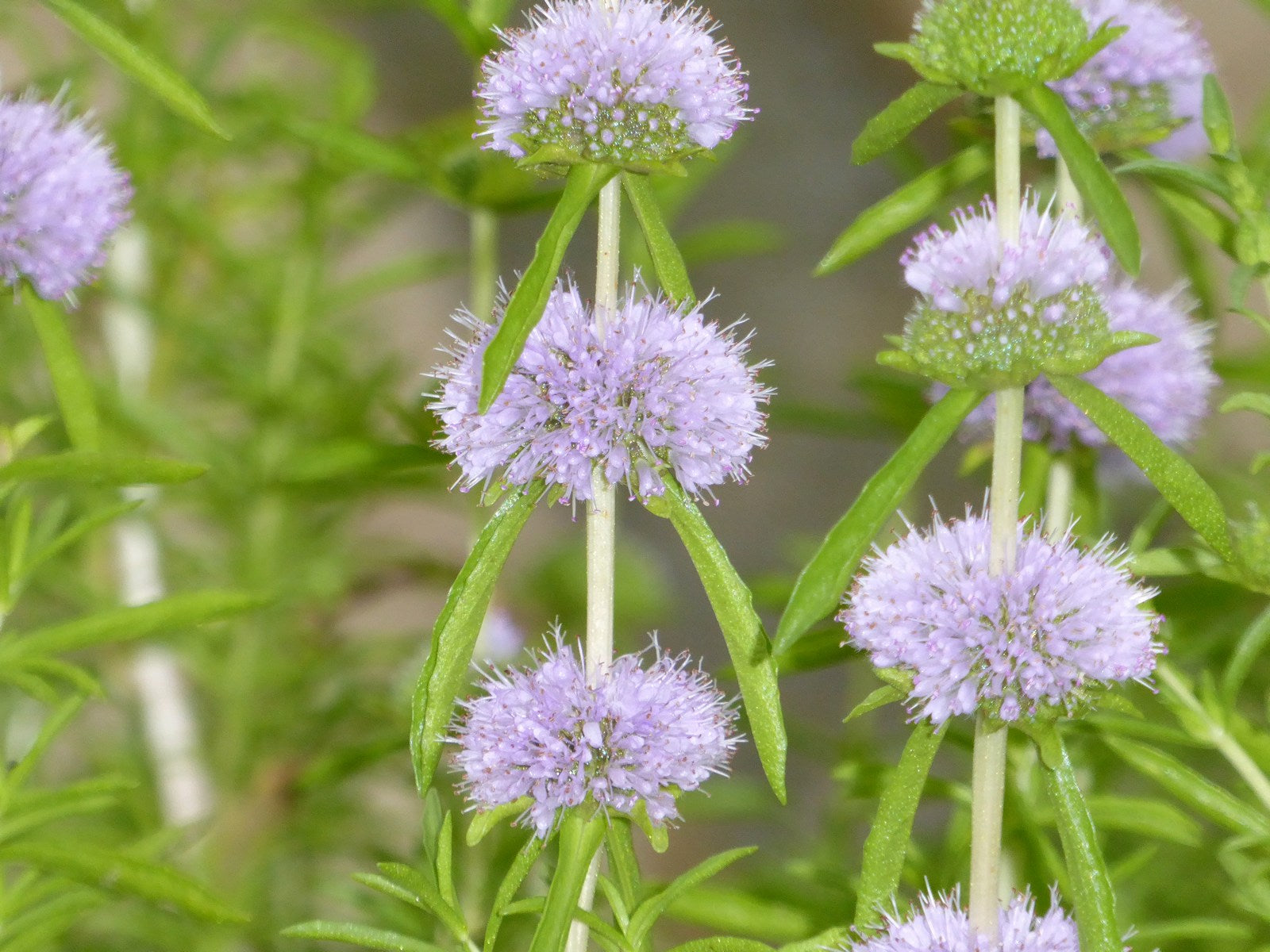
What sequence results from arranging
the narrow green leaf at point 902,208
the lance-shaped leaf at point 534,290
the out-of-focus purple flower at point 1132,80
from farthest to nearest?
the out-of-focus purple flower at point 1132,80
the narrow green leaf at point 902,208
the lance-shaped leaf at point 534,290

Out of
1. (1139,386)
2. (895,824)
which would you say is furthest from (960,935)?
(1139,386)

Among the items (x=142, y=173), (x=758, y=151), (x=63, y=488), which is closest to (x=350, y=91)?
(x=142, y=173)

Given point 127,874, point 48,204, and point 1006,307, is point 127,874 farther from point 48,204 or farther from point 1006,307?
point 1006,307

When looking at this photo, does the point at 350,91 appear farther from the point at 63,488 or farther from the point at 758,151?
the point at 758,151

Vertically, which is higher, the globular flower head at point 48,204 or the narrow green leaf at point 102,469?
the globular flower head at point 48,204

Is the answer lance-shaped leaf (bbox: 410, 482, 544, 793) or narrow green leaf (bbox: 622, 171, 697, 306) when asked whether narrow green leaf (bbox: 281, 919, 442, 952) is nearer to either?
lance-shaped leaf (bbox: 410, 482, 544, 793)

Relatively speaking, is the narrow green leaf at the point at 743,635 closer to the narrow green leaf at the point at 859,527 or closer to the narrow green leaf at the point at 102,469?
the narrow green leaf at the point at 859,527

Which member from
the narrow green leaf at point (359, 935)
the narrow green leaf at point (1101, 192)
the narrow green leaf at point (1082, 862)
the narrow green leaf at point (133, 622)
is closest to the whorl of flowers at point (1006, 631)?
the narrow green leaf at point (1082, 862)
